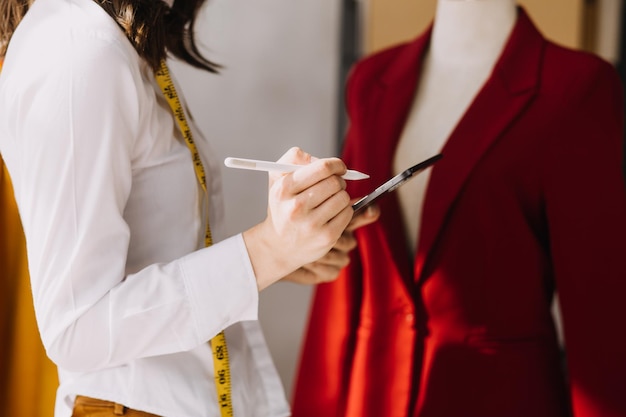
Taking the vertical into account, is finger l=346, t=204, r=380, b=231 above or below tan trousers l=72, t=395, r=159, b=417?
above

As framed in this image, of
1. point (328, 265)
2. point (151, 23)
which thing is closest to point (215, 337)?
point (328, 265)

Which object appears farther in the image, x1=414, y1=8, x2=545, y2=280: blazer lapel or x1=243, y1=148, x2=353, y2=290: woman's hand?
x1=414, y1=8, x2=545, y2=280: blazer lapel

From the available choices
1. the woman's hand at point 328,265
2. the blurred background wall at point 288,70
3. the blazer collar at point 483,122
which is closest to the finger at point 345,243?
the woman's hand at point 328,265

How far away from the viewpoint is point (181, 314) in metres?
0.83

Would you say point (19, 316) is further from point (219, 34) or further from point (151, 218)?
point (219, 34)

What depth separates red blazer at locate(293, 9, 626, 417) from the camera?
109 centimetres

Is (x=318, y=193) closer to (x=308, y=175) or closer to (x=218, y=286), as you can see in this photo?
(x=308, y=175)

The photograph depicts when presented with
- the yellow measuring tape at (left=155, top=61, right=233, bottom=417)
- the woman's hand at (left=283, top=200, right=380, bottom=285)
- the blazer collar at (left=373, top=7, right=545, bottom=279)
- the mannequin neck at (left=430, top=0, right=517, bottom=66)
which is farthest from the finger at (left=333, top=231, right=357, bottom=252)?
the mannequin neck at (left=430, top=0, right=517, bottom=66)

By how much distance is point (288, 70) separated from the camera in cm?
202

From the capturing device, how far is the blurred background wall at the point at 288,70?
74.4 inches

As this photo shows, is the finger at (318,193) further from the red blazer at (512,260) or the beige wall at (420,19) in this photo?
the beige wall at (420,19)

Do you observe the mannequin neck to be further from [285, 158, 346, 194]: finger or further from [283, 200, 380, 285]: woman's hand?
[285, 158, 346, 194]: finger

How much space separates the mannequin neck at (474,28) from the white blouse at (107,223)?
528 millimetres

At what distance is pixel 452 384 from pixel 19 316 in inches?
24.5
